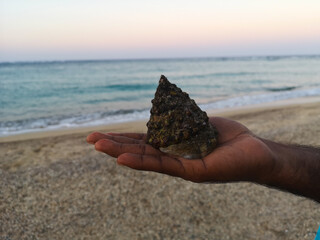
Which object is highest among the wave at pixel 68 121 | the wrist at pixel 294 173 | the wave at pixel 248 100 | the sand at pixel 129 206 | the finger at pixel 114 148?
the finger at pixel 114 148

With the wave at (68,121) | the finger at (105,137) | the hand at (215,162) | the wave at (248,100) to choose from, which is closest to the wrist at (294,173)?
the hand at (215,162)

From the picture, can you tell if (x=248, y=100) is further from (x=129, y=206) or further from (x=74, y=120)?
(x=129, y=206)

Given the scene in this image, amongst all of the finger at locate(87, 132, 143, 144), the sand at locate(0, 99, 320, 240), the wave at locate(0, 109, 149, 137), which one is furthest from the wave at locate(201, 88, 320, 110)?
the finger at locate(87, 132, 143, 144)

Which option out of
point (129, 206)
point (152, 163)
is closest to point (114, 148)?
point (152, 163)

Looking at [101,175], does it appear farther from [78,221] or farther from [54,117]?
[54,117]

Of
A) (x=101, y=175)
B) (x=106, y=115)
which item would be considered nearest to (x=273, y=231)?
(x=101, y=175)

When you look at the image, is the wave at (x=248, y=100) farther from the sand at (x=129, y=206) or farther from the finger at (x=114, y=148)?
the finger at (x=114, y=148)

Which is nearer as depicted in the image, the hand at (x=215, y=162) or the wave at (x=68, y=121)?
the hand at (x=215, y=162)
